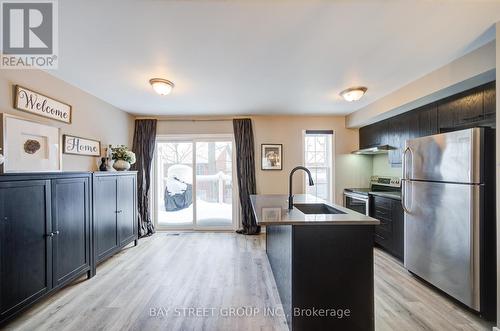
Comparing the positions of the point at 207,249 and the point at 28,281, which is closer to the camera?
the point at 28,281

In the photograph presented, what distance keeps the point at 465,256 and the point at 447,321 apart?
0.60m

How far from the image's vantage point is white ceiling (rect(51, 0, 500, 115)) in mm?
1601

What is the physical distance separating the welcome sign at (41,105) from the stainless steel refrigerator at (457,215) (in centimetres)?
441

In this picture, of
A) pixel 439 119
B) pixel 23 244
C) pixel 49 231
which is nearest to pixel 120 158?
pixel 49 231

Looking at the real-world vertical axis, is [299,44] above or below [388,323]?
above

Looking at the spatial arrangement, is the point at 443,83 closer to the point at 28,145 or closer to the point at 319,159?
the point at 319,159

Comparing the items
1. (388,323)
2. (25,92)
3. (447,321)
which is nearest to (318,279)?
(388,323)

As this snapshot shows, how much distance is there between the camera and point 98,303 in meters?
2.29

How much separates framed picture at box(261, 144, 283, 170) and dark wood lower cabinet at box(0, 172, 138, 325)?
276cm

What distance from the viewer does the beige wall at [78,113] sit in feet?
7.52

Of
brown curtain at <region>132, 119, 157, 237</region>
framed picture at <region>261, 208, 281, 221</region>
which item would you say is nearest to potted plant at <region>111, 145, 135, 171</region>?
brown curtain at <region>132, 119, 157, 237</region>

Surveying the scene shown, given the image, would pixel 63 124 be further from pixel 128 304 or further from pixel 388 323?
pixel 388 323

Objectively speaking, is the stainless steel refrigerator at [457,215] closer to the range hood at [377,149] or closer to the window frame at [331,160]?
the range hood at [377,149]

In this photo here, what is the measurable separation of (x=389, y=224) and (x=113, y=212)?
4142mm
